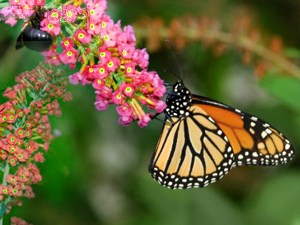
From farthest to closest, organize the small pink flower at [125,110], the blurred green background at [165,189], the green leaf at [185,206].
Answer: the green leaf at [185,206]
the blurred green background at [165,189]
the small pink flower at [125,110]

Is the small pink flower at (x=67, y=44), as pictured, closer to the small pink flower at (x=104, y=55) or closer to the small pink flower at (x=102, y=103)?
the small pink flower at (x=104, y=55)

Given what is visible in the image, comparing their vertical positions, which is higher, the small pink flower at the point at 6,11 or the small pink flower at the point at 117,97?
the small pink flower at the point at 6,11

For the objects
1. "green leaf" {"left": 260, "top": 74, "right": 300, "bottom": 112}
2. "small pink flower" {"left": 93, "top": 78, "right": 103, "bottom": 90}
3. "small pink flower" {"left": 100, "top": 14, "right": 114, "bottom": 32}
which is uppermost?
"green leaf" {"left": 260, "top": 74, "right": 300, "bottom": 112}

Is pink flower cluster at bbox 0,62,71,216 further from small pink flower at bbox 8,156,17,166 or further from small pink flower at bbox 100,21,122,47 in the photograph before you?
small pink flower at bbox 100,21,122,47

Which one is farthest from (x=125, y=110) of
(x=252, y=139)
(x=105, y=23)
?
(x=252, y=139)

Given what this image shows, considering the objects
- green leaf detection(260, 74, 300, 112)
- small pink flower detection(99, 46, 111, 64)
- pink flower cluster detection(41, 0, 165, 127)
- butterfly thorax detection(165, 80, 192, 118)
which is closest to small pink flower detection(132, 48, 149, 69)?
pink flower cluster detection(41, 0, 165, 127)

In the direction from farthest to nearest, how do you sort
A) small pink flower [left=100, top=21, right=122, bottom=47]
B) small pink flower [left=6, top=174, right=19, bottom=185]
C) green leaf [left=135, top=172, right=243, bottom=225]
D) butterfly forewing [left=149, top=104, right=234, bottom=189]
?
green leaf [left=135, top=172, right=243, bottom=225] < butterfly forewing [left=149, top=104, right=234, bottom=189] < small pink flower [left=100, top=21, right=122, bottom=47] < small pink flower [left=6, top=174, right=19, bottom=185]

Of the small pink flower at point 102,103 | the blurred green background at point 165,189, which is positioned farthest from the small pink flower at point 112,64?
the blurred green background at point 165,189
